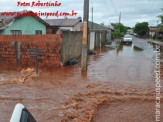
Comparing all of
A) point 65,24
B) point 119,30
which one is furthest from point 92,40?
point 119,30

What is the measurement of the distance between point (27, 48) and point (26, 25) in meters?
10.1

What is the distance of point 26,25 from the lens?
19.2 meters

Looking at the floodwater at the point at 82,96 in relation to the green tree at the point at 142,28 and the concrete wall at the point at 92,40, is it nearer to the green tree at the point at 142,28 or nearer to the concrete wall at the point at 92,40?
the concrete wall at the point at 92,40

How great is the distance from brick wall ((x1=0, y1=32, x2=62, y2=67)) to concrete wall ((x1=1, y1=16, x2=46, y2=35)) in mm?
8928

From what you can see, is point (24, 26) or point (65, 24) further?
point (65, 24)

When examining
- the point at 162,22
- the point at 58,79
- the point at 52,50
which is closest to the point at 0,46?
the point at 52,50

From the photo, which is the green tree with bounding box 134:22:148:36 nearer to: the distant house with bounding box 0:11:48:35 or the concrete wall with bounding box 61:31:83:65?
the distant house with bounding box 0:11:48:35

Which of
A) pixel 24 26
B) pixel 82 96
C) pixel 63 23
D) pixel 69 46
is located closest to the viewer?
pixel 82 96

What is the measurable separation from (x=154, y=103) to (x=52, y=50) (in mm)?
6097

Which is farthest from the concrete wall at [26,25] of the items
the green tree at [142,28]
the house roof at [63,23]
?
the green tree at [142,28]

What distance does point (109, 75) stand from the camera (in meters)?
7.93

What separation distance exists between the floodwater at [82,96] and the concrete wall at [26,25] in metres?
12.2

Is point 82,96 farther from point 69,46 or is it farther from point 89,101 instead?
point 69,46

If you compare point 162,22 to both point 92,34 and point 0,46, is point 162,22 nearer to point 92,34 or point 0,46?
point 92,34
